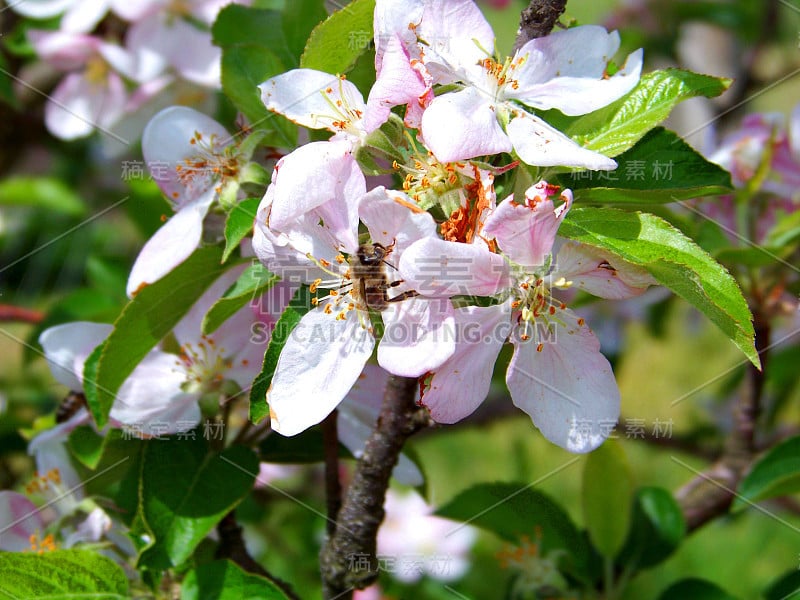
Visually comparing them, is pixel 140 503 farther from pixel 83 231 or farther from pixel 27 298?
pixel 27 298

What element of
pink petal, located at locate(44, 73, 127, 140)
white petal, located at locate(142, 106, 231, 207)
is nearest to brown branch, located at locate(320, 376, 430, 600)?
white petal, located at locate(142, 106, 231, 207)

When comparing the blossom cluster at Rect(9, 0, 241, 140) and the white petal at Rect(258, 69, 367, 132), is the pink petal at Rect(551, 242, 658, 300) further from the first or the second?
the blossom cluster at Rect(9, 0, 241, 140)

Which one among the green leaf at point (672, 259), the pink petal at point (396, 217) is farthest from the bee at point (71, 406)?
the green leaf at point (672, 259)

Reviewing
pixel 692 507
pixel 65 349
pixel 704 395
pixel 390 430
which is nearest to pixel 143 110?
pixel 65 349

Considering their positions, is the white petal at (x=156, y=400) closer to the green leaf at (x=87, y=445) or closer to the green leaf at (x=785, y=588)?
the green leaf at (x=87, y=445)

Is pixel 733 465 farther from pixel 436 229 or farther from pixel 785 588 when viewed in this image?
pixel 436 229

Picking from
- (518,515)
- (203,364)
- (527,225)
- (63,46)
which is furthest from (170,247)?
(63,46)
